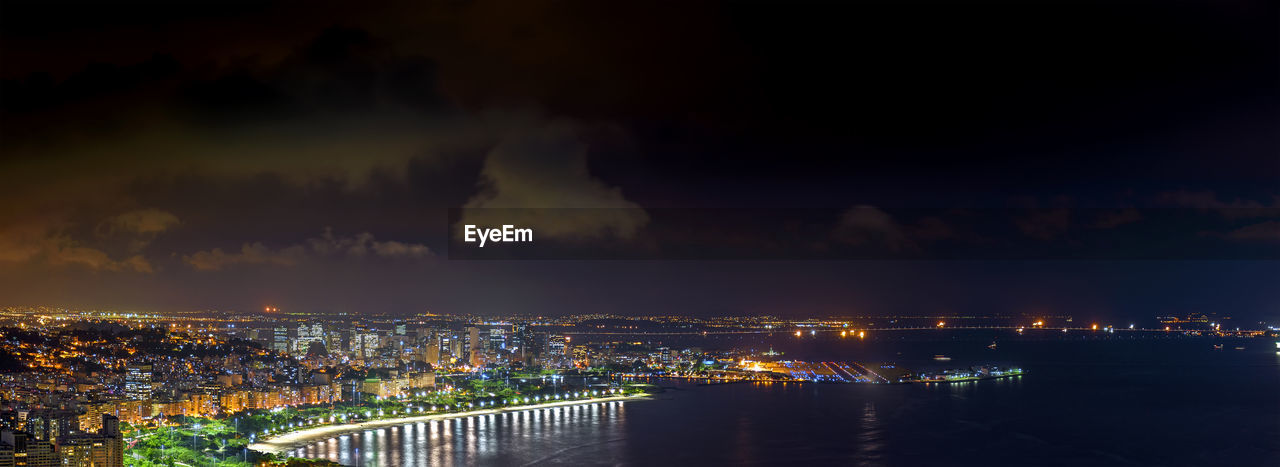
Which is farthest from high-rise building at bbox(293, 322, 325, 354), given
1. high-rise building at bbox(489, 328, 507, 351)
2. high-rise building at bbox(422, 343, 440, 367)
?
high-rise building at bbox(489, 328, 507, 351)

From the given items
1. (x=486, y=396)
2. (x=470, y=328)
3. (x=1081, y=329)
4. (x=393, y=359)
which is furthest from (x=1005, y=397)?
(x=1081, y=329)

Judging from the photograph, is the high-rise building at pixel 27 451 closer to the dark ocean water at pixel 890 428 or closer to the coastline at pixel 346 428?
the coastline at pixel 346 428

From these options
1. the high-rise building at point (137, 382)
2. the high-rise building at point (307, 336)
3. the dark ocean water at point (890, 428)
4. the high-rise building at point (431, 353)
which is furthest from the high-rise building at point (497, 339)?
the high-rise building at point (137, 382)

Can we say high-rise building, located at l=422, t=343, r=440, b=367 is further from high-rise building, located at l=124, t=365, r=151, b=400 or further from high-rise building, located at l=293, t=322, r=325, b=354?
high-rise building, located at l=124, t=365, r=151, b=400

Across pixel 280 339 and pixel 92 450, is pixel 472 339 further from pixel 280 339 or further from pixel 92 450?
pixel 92 450

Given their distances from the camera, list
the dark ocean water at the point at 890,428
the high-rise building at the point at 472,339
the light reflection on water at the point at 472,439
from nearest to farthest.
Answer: the light reflection on water at the point at 472,439
the dark ocean water at the point at 890,428
the high-rise building at the point at 472,339
